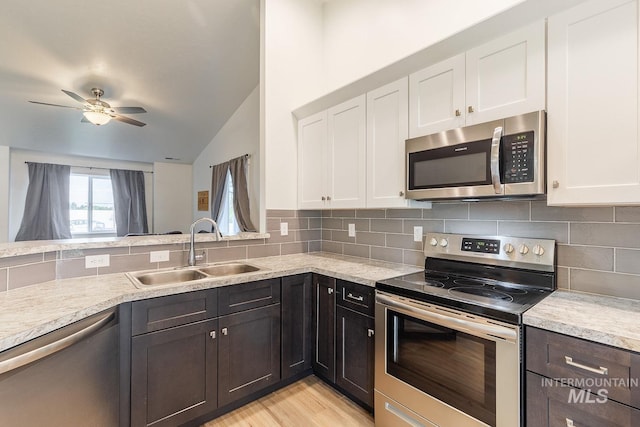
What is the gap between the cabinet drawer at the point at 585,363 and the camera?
0.99 metres

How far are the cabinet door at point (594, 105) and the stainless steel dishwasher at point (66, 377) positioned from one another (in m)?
2.20

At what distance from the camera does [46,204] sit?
562 cm

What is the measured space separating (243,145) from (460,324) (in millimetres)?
4387

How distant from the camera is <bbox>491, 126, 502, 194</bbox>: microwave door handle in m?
1.48

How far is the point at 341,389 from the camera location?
2.12 meters

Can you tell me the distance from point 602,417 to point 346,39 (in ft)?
10.9

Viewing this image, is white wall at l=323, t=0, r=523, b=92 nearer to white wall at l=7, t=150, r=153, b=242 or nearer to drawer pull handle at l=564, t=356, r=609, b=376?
drawer pull handle at l=564, t=356, r=609, b=376

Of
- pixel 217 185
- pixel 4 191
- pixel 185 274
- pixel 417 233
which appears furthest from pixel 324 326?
pixel 4 191

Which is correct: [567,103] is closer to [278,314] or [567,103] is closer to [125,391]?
[278,314]

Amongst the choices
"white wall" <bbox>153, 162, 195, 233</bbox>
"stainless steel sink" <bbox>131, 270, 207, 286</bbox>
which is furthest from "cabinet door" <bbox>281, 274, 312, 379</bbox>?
"white wall" <bbox>153, 162, 195, 233</bbox>

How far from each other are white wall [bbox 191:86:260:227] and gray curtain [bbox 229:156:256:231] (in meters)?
0.08

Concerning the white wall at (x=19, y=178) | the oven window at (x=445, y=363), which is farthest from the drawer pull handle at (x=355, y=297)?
the white wall at (x=19, y=178)

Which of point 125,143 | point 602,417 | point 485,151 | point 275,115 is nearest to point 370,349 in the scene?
point 602,417

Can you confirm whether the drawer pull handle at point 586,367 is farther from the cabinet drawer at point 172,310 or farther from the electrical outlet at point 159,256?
the electrical outlet at point 159,256
